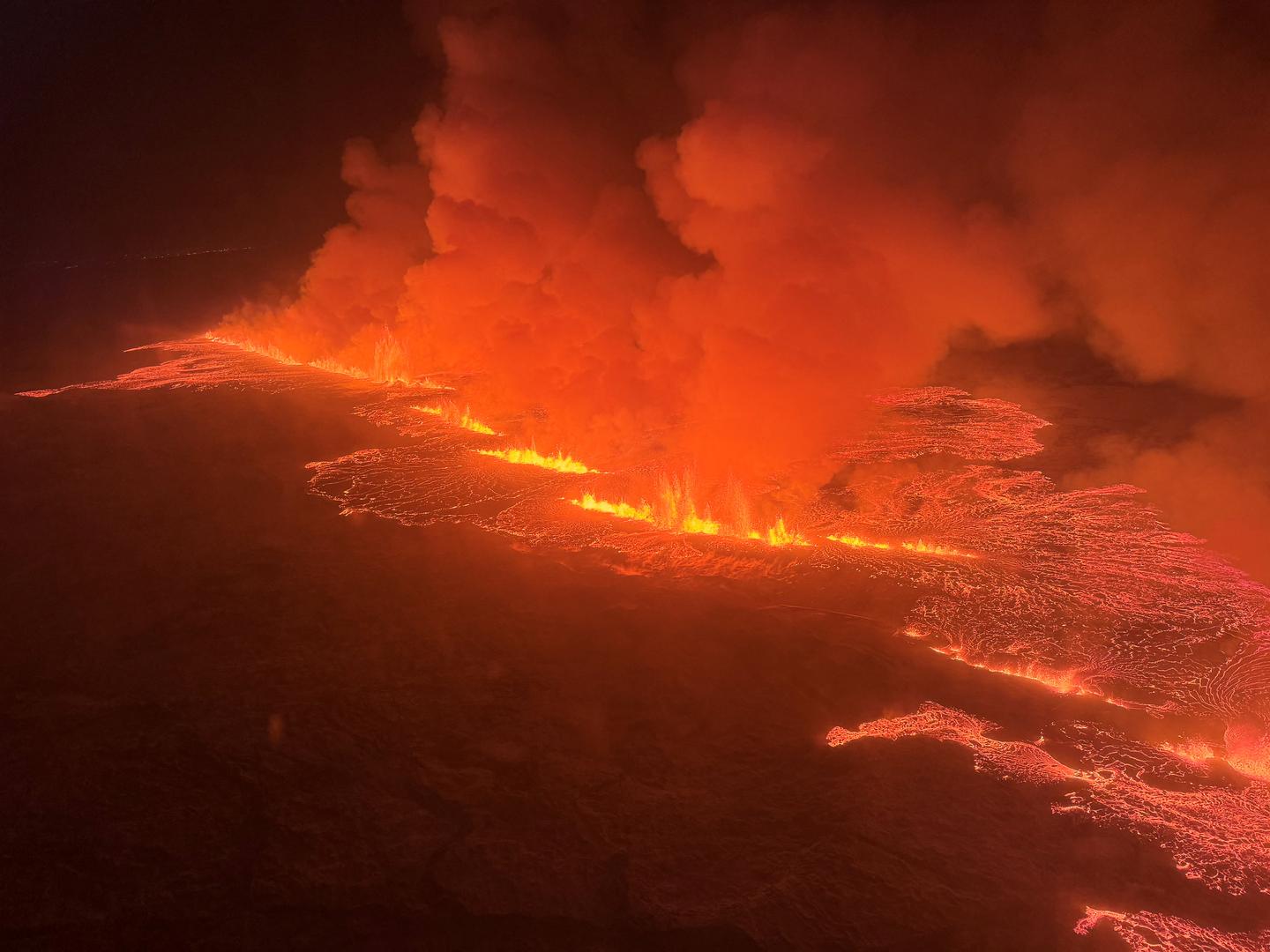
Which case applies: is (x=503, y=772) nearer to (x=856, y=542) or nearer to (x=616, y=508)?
(x=616, y=508)

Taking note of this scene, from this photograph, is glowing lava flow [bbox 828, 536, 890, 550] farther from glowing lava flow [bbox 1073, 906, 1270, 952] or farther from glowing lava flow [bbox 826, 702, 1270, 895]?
glowing lava flow [bbox 1073, 906, 1270, 952]

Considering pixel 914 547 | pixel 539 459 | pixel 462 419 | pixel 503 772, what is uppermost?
pixel 462 419

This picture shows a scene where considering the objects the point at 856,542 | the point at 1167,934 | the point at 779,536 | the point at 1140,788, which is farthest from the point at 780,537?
the point at 1167,934

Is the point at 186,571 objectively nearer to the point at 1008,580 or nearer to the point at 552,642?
the point at 552,642

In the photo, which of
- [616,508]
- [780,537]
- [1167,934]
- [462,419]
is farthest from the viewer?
[462,419]

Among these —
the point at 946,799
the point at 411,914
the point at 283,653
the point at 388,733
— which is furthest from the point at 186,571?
the point at 946,799

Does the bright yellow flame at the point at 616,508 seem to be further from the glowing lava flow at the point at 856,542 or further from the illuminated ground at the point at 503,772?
the glowing lava flow at the point at 856,542

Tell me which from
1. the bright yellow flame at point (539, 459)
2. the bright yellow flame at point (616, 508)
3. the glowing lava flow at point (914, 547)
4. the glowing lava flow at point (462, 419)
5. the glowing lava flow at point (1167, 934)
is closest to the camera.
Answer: the glowing lava flow at point (1167, 934)

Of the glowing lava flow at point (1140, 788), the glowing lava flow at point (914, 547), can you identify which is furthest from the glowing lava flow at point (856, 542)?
the glowing lava flow at point (1140, 788)
